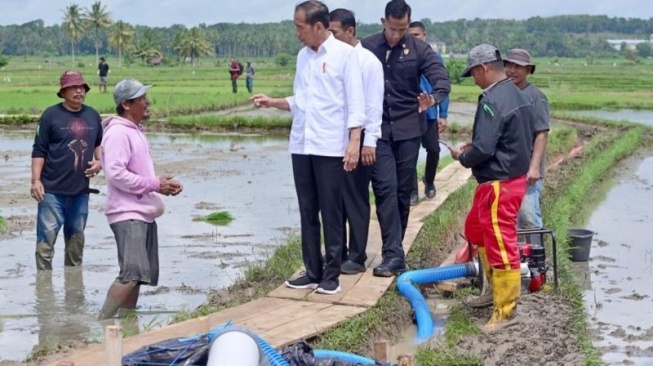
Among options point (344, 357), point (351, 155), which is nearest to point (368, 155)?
point (351, 155)

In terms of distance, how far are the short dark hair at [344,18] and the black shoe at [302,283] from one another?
1786 millimetres

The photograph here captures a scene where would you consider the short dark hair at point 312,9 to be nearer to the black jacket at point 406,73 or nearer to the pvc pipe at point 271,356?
the black jacket at point 406,73

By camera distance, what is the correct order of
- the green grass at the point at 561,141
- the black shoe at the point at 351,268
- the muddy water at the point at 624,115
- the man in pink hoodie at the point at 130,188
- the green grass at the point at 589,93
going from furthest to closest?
the green grass at the point at 589,93
the muddy water at the point at 624,115
the green grass at the point at 561,141
the black shoe at the point at 351,268
the man in pink hoodie at the point at 130,188

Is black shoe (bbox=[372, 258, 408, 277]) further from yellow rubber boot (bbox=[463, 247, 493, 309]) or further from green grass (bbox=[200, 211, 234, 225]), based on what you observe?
green grass (bbox=[200, 211, 234, 225])

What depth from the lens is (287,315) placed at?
20.0 feet

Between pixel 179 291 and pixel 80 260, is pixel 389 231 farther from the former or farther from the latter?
pixel 80 260

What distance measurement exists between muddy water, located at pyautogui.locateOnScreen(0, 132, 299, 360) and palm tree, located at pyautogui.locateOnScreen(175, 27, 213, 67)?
280 feet

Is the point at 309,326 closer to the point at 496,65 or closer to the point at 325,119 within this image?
the point at 325,119

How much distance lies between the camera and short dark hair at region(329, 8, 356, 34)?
24.0 feet

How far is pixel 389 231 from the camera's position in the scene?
7188mm

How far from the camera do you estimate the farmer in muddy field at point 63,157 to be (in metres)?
8.36

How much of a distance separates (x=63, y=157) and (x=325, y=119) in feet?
9.48

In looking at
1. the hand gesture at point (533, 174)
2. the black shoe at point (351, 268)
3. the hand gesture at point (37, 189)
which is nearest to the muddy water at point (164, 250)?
the hand gesture at point (37, 189)

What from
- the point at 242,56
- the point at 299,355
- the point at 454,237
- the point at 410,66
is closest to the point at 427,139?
the point at 454,237
